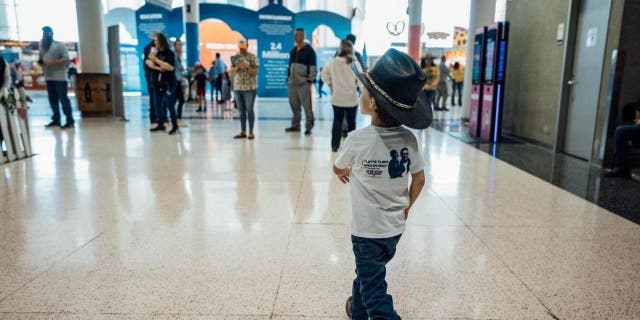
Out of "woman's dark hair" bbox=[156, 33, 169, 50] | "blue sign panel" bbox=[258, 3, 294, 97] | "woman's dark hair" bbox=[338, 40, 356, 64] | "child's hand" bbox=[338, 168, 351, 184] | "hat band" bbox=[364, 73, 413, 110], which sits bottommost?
"child's hand" bbox=[338, 168, 351, 184]

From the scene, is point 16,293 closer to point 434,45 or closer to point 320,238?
point 320,238

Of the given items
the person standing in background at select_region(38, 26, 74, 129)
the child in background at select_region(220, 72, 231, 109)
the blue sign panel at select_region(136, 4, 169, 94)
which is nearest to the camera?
the person standing in background at select_region(38, 26, 74, 129)

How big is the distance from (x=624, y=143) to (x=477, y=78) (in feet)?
11.6

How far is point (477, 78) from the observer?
8055 millimetres

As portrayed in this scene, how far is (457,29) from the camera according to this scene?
2591cm

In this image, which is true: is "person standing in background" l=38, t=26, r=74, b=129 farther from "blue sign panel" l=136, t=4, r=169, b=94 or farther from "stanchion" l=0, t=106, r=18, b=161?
"blue sign panel" l=136, t=4, r=169, b=94

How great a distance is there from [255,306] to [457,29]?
2664 cm

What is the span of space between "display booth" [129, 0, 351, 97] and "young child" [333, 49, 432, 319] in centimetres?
1638

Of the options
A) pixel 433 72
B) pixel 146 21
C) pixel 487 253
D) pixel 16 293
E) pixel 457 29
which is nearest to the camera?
pixel 16 293

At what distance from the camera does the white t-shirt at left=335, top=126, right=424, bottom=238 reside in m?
1.64

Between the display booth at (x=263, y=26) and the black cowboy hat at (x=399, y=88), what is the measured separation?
1638 cm

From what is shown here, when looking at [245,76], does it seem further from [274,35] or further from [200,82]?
[274,35]

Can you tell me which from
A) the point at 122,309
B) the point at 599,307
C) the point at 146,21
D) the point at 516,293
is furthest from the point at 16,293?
the point at 146,21

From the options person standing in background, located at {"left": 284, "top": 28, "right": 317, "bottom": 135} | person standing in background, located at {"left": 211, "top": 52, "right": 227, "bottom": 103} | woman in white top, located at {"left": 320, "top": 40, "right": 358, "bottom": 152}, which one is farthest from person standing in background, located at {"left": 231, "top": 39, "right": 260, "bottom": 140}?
person standing in background, located at {"left": 211, "top": 52, "right": 227, "bottom": 103}
